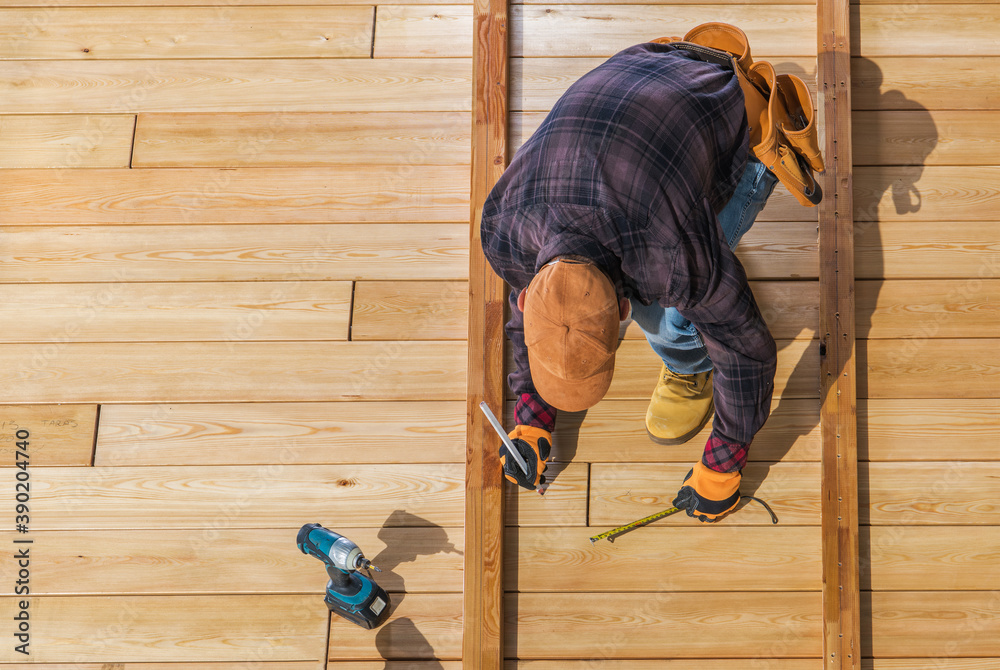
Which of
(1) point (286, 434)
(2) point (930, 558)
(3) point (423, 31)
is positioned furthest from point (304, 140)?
(2) point (930, 558)

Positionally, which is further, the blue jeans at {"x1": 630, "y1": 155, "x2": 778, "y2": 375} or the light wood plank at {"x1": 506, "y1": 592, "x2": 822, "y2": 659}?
the light wood plank at {"x1": 506, "y1": 592, "x2": 822, "y2": 659}

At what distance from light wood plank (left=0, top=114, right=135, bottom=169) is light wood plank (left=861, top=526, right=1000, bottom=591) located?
2.42m

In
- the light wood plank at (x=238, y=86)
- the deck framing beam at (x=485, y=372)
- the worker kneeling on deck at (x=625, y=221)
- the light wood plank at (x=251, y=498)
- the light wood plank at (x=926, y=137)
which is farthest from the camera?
the light wood plank at (x=238, y=86)

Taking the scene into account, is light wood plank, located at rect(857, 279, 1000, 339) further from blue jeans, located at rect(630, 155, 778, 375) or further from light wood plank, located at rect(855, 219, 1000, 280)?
blue jeans, located at rect(630, 155, 778, 375)

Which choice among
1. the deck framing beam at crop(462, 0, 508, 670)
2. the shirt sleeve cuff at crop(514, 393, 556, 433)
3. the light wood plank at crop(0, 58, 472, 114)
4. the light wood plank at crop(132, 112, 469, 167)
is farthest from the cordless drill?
the light wood plank at crop(0, 58, 472, 114)

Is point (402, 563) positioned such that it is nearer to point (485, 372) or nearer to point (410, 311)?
point (485, 372)

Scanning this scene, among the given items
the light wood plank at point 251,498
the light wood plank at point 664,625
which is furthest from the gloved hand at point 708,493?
the light wood plank at point 251,498

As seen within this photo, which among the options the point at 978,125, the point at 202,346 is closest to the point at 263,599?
the point at 202,346

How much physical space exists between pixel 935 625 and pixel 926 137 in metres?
1.35

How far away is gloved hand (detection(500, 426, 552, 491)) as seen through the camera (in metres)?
1.60

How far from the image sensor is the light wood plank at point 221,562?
1.68 m

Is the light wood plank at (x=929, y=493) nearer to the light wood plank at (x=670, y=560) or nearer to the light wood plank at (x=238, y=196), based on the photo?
the light wood plank at (x=670, y=560)

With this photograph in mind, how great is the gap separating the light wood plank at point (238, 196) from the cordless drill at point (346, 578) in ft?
2.92

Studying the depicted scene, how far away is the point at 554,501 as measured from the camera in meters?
1.68
